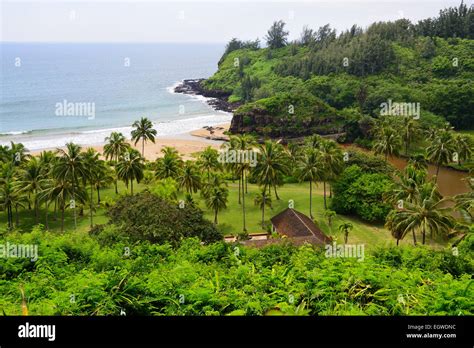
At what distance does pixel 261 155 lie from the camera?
39500 millimetres

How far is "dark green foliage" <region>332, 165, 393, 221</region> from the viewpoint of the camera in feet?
134

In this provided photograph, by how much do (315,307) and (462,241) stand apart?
61.4 ft

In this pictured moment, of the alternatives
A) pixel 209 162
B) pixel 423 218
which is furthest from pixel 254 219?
pixel 423 218

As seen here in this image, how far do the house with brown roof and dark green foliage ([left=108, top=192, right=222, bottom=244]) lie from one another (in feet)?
20.4

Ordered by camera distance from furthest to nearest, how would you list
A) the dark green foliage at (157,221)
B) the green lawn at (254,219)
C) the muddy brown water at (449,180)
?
the muddy brown water at (449,180), the green lawn at (254,219), the dark green foliage at (157,221)

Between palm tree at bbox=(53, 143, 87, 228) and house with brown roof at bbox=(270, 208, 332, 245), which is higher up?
palm tree at bbox=(53, 143, 87, 228)

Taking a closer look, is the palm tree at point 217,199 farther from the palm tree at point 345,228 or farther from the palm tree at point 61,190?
the palm tree at point 61,190

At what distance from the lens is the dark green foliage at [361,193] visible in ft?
134

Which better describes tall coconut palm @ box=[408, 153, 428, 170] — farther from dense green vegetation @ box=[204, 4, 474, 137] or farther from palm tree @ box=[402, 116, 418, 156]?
dense green vegetation @ box=[204, 4, 474, 137]

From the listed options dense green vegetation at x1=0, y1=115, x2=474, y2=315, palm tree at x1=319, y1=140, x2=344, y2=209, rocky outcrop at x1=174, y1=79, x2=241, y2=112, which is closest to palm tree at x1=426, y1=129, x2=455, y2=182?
dense green vegetation at x1=0, y1=115, x2=474, y2=315

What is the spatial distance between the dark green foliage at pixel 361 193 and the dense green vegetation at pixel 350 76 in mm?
30742

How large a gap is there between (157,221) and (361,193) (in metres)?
21.1

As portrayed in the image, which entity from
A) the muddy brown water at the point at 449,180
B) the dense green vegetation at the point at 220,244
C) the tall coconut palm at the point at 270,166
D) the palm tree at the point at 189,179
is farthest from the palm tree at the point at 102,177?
the muddy brown water at the point at 449,180
